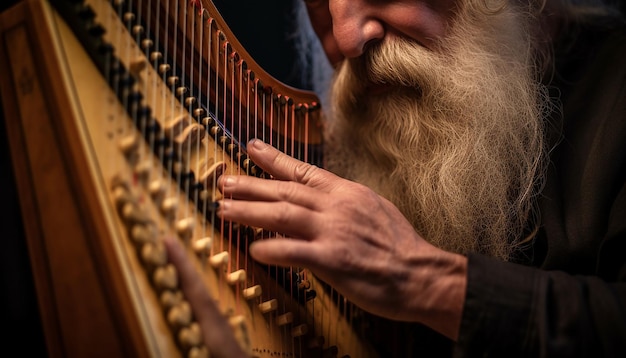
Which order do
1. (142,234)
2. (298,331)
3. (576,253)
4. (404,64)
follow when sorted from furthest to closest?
(404,64) → (576,253) → (298,331) → (142,234)

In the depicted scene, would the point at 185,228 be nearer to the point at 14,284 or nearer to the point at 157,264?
the point at 157,264

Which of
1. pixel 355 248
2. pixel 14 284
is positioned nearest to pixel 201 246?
pixel 355 248

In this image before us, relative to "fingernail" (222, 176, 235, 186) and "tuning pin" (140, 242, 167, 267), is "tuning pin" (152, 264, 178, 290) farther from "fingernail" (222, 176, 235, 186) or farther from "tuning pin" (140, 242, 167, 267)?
"fingernail" (222, 176, 235, 186)

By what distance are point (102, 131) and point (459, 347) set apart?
0.69 m

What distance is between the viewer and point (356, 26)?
1.37m

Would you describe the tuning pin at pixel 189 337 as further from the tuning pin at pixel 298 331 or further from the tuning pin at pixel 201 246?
the tuning pin at pixel 298 331

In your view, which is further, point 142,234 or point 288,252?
point 288,252

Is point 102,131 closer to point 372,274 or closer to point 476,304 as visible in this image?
point 372,274

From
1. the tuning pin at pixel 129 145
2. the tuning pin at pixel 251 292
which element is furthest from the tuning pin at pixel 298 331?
the tuning pin at pixel 129 145

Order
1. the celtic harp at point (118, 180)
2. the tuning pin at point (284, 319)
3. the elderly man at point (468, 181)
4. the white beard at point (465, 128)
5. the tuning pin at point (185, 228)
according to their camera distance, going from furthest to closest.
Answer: the white beard at point (465, 128)
the tuning pin at point (284, 319)
the elderly man at point (468, 181)
the tuning pin at point (185, 228)
the celtic harp at point (118, 180)

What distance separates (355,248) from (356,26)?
615 mm

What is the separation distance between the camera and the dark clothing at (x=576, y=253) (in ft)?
3.23

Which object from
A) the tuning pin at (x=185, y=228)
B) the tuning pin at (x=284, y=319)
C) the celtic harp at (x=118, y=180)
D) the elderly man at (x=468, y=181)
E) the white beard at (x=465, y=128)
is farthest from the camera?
the white beard at (x=465, y=128)

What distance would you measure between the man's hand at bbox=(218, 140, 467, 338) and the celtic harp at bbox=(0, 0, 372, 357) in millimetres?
81
